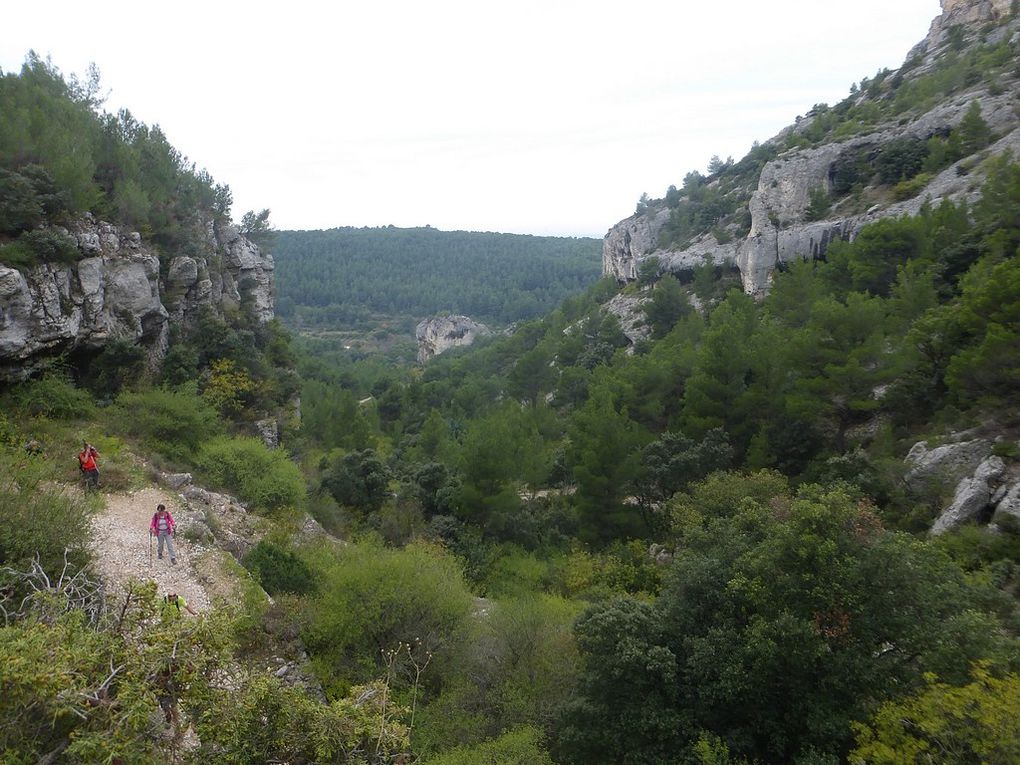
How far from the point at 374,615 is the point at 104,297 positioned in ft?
55.4

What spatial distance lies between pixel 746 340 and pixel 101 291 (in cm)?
2461

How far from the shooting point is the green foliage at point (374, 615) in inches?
452

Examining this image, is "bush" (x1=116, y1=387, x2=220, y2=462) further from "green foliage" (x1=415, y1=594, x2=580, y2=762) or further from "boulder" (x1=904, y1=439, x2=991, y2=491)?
"boulder" (x1=904, y1=439, x2=991, y2=491)

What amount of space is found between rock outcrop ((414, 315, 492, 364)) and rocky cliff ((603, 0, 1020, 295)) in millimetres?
41097

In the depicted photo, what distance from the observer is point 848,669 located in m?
8.09

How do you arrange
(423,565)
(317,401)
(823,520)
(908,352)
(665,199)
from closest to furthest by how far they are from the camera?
(823,520), (423,565), (908,352), (317,401), (665,199)

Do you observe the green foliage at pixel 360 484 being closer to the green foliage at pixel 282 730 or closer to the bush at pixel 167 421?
the bush at pixel 167 421

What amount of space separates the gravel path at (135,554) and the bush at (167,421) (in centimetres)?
430

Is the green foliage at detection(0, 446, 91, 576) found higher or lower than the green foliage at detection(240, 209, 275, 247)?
lower

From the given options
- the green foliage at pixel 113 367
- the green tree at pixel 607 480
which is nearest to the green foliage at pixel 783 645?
the green tree at pixel 607 480

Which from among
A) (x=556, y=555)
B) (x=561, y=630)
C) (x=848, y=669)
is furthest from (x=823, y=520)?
(x=556, y=555)

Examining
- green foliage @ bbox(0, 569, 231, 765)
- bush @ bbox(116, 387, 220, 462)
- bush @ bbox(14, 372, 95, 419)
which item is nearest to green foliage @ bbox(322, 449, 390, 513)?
bush @ bbox(116, 387, 220, 462)

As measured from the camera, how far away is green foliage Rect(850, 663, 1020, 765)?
6145 millimetres

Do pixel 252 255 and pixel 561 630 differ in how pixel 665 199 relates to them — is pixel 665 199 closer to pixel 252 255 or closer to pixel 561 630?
pixel 252 255
